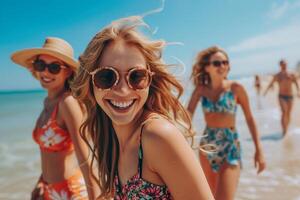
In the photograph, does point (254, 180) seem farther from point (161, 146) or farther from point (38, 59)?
point (161, 146)

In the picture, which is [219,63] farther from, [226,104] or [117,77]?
[117,77]

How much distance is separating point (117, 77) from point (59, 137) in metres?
1.14

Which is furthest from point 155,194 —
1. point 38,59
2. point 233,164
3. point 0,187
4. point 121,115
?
point 0,187

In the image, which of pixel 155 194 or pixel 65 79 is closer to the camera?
pixel 155 194

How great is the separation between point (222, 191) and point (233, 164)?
421 millimetres

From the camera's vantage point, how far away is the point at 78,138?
2426 mm

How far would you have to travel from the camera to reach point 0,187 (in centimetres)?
720

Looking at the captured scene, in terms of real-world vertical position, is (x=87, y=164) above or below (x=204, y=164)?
above

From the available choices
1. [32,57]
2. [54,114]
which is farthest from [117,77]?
[32,57]

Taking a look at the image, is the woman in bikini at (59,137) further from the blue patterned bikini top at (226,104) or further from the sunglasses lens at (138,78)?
the blue patterned bikini top at (226,104)

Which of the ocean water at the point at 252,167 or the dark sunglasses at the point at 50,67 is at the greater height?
the dark sunglasses at the point at 50,67

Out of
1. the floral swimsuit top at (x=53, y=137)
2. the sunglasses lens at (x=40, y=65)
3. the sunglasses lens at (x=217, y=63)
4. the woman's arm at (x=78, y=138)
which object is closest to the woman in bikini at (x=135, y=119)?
the woman's arm at (x=78, y=138)

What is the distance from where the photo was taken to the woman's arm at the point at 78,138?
2.22m

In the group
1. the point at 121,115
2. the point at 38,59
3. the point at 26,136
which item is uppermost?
the point at 38,59
